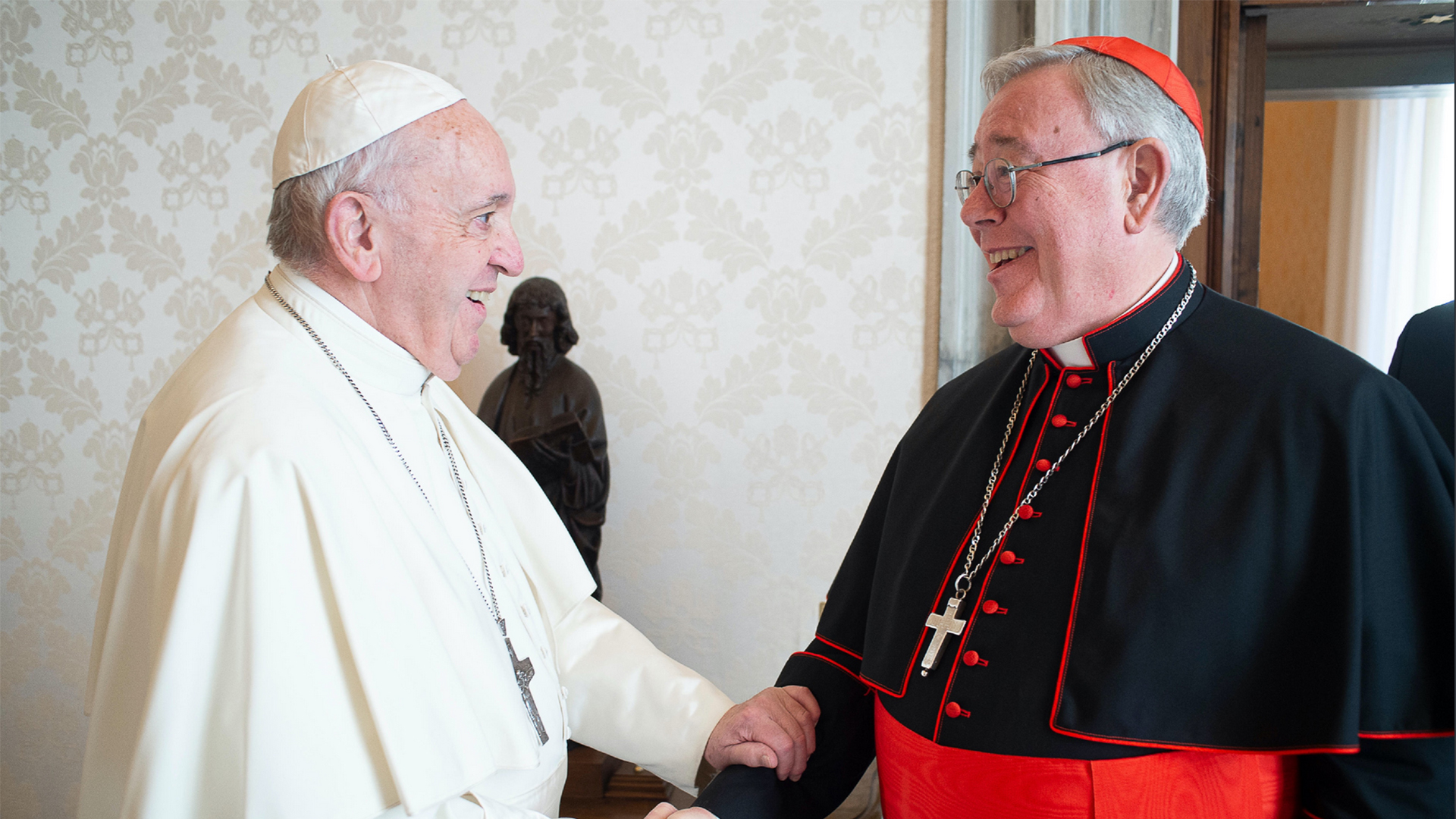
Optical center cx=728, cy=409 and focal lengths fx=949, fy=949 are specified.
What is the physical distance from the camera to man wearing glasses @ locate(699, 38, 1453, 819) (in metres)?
1.15

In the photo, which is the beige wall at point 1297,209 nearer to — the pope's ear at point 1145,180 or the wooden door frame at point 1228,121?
the wooden door frame at point 1228,121

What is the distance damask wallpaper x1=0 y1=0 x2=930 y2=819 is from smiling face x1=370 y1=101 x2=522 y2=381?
1971mm

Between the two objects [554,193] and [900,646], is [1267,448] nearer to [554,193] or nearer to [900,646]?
[900,646]

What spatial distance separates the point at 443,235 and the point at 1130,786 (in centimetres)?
132

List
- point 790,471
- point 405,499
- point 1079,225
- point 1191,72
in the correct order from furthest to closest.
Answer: point 790,471 < point 1191,72 < point 405,499 < point 1079,225

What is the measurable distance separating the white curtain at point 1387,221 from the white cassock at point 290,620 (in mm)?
5642

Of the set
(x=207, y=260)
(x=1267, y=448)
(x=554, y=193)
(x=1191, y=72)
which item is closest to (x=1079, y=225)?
(x=1267, y=448)

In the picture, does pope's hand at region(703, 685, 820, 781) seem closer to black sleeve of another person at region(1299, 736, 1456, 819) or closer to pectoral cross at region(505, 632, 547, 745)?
pectoral cross at region(505, 632, 547, 745)

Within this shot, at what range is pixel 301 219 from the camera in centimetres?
157

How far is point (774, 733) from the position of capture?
1614mm

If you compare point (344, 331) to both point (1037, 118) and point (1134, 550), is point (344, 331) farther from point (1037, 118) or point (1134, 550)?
point (1134, 550)

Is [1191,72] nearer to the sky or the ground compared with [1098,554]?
nearer to the sky

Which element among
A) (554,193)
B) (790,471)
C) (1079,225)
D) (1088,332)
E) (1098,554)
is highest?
(554,193)

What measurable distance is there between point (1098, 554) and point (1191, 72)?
2564 millimetres
